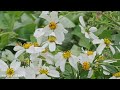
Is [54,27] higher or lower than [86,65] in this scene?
higher

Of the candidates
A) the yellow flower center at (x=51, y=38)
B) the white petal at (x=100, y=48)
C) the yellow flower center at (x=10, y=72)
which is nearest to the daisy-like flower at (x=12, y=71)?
the yellow flower center at (x=10, y=72)

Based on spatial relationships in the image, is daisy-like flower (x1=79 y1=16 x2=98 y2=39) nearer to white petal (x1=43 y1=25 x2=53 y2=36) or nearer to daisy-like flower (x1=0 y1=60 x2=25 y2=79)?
white petal (x1=43 y1=25 x2=53 y2=36)

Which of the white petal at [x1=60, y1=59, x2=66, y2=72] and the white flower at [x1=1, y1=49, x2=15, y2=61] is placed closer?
the white petal at [x1=60, y1=59, x2=66, y2=72]

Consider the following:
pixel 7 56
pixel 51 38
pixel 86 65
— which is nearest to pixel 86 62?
pixel 86 65

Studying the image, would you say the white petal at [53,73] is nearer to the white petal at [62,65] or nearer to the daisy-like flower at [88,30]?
the white petal at [62,65]

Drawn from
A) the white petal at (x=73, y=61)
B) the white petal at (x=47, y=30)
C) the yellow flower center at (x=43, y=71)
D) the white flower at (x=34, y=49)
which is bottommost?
the yellow flower center at (x=43, y=71)

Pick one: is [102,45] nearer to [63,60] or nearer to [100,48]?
[100,48]

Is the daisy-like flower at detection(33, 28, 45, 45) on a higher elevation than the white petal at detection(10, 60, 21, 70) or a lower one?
higher

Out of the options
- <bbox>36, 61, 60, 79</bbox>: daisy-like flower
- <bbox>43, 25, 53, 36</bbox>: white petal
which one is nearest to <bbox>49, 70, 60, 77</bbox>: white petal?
<bbox>36, 61, 60, 79</bbox>: daisy-like flower

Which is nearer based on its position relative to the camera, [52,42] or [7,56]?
[52,42]

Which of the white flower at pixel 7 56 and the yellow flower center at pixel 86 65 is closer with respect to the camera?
the yellow flower center at pixel 86 65

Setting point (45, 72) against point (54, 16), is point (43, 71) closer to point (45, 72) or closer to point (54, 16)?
point (45, 72)
